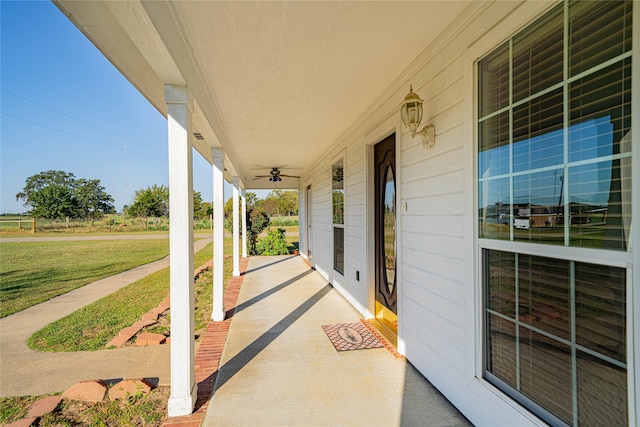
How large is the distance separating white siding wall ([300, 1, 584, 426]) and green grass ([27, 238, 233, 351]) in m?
2.84

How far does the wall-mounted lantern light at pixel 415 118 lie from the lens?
2525 millimetres

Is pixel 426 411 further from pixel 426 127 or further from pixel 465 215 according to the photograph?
pixel 426 127

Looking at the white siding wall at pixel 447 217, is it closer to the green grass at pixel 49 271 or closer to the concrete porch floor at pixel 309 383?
the concrete porch floor at pixel 309 383

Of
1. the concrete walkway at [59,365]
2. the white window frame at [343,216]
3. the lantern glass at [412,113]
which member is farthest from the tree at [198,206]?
the lantern glass at [412,113]

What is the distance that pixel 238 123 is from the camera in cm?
455

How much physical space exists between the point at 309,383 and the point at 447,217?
5.69ft

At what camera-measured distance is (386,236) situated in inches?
156

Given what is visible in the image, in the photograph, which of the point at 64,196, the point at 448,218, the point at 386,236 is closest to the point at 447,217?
the point at 448,218

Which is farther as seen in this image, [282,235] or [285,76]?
[282,235]

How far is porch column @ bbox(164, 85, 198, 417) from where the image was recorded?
7.55 feet

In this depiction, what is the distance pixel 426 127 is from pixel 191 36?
184cm

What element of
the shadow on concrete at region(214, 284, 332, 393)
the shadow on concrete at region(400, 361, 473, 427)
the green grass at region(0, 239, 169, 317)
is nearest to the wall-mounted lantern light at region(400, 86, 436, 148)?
the shadow on concrete at region(400, 361, 473, 427)

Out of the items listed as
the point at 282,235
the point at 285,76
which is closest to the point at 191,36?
the point at 285,76

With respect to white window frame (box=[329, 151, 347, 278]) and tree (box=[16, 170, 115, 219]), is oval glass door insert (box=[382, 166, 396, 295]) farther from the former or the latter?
tree (box=[16, 170, 115, 219])
